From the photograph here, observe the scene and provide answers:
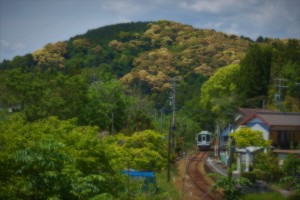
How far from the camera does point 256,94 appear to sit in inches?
2598

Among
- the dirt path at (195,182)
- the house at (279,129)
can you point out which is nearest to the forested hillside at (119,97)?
the dirt path at (195,182)

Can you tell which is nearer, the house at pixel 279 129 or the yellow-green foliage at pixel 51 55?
the house at pixel 279 129

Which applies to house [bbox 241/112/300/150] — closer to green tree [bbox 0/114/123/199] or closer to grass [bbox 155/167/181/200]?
grass [bbox 155/167/181/200]

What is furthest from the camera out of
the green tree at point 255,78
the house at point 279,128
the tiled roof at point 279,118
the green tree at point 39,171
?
the green tree at point 255,78

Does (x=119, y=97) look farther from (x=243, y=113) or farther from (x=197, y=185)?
(x=197, y=185)

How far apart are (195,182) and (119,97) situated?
17679mm

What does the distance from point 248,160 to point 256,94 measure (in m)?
31.2

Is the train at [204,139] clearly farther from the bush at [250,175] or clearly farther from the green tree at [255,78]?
the bush at [250,175]

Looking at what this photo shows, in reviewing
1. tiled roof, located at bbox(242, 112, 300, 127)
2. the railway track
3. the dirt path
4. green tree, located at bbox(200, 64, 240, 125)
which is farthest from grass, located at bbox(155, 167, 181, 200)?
green tree, located at bbox(200, 64, 240, 125)

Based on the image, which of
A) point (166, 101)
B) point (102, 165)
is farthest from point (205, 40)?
point (102, 165)

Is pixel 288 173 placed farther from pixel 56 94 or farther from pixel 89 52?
pixel 89 52

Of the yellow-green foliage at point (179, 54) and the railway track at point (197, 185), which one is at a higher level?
the yellow-green foliage at point (179, 54)

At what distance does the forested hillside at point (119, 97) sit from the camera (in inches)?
485

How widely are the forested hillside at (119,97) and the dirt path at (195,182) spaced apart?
8.19 ft
